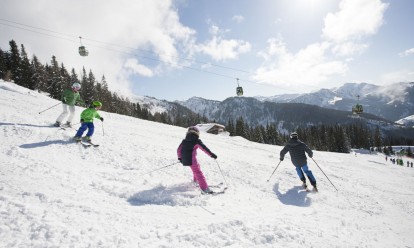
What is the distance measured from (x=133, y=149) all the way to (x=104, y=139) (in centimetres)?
181

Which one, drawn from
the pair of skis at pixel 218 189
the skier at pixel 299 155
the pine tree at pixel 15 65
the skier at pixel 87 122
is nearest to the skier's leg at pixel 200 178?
the pair of skis at pixel 218 189

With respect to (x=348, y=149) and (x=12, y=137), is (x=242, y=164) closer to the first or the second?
(x=12, y=137)

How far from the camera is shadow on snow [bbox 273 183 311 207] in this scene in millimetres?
8156

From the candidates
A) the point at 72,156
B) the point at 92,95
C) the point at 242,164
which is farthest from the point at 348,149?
the point at 72,156

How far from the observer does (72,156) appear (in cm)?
916

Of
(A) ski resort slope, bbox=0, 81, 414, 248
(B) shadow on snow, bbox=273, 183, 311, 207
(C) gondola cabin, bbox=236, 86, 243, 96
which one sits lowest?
(B) shadow on snow, bbox=273, 183, 311, 207

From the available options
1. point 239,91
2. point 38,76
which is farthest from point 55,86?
point 239,91

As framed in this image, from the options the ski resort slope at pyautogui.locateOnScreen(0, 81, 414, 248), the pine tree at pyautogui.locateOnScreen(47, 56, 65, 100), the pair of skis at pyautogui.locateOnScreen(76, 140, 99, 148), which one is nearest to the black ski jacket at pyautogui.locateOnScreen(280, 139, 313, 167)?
the ski resort slope at pyautogui.locateOnScreen(0, 81, 414, 248)

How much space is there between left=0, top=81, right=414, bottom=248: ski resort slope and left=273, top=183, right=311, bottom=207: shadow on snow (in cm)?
4

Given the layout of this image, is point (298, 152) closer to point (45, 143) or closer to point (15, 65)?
point (45, 143)

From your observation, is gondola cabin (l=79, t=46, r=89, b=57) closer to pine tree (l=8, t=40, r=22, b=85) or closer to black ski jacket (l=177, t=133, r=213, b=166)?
black ski jacket (l=177, t=133, r=213, b=166)

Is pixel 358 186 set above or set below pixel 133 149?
below

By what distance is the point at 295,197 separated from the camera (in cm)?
883

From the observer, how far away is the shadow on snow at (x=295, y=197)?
26.8ft
